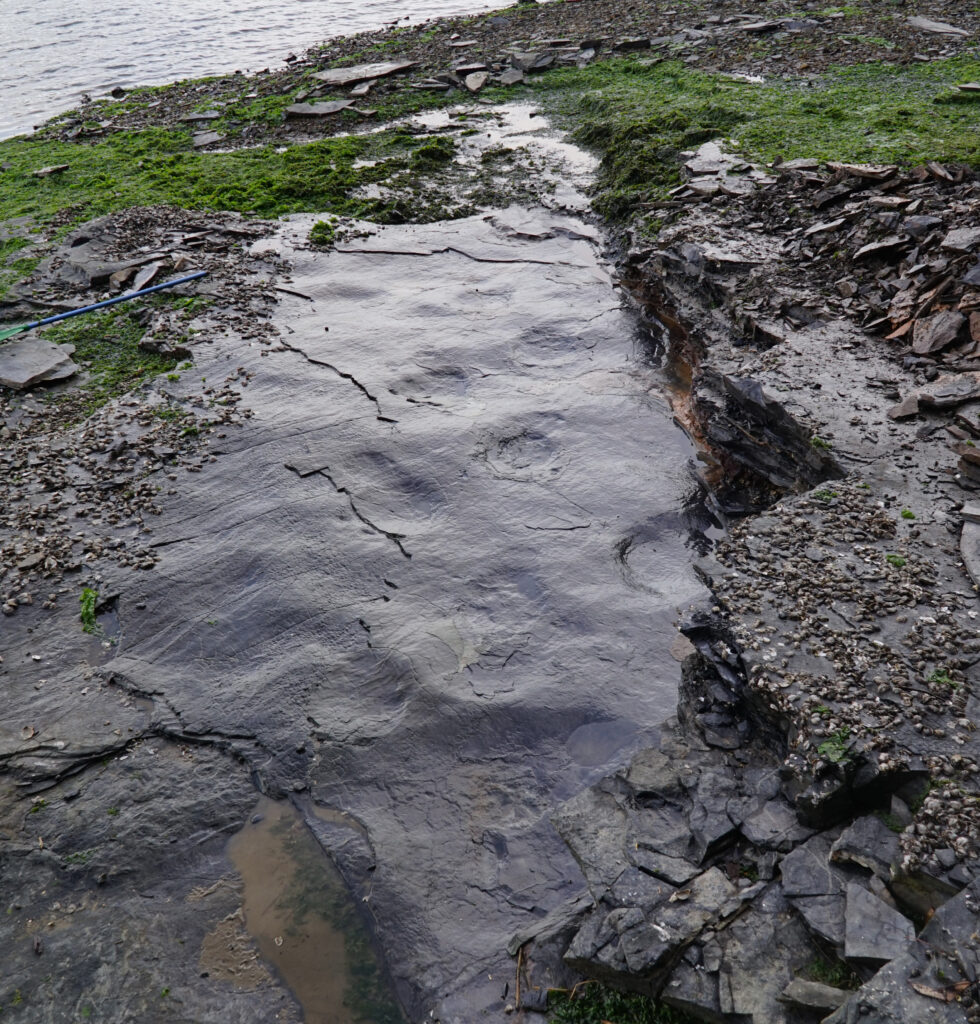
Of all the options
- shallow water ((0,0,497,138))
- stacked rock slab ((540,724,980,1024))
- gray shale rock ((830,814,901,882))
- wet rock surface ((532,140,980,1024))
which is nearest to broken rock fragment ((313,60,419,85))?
shallow water ((0,0,497,138))

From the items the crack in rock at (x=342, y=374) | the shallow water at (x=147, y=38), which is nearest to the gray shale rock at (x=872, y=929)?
the crack in rock at (x=342, y=374)

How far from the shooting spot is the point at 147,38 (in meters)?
26.5

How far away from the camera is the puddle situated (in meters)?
4.19

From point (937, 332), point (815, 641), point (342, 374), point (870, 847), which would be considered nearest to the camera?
point (870, 847)

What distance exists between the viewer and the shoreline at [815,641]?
3594 millimetres

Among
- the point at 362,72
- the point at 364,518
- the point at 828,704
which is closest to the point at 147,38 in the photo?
the point at 362,72

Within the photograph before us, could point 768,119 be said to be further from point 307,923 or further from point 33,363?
point 307,923

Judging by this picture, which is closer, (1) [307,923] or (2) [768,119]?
(1) [307,923]

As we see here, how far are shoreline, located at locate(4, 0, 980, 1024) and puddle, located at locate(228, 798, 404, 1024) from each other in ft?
3.00

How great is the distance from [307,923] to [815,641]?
3316 mm

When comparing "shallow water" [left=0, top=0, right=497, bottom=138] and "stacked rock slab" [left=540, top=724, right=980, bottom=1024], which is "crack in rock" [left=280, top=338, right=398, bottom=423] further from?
"shallow water" [left=0, top=0, right=497, bottom=138]

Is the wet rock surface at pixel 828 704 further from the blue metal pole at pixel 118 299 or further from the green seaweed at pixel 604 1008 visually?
the blue metal pole at pixel 118 299

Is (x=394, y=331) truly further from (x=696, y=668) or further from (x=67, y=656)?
(x=696, y=668)

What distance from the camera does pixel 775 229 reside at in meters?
9.48
